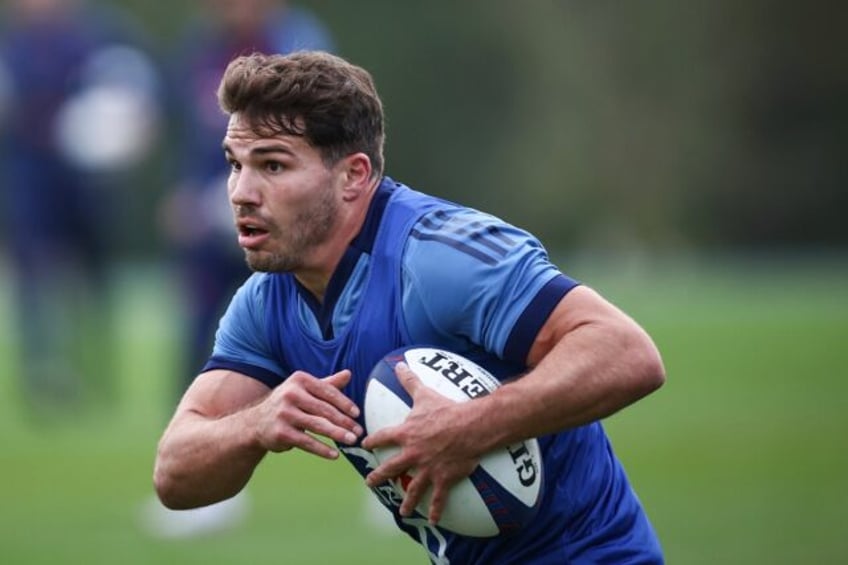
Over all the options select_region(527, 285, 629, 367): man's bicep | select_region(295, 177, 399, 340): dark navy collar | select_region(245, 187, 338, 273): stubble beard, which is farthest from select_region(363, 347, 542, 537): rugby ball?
select_region(245, 187, 338, 273): stubble beard

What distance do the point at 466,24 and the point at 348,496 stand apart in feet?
96.8

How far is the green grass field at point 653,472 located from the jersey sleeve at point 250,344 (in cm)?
346

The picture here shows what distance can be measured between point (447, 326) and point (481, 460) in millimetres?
369

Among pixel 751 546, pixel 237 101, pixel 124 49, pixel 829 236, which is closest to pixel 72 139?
pixel 124 49

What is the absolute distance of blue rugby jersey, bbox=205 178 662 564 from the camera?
463 centimetres

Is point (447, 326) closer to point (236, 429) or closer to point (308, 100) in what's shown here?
point (236, 429)

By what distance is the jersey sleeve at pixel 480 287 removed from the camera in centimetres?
461

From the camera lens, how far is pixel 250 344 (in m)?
5.15

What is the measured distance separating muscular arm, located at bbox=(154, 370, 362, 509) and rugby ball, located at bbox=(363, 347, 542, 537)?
3.7 inches

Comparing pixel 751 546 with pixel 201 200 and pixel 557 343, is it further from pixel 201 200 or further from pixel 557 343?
pixel 557 343

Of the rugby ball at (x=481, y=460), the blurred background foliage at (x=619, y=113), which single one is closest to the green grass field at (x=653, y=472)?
the rugby ball at (x=481, y=460)

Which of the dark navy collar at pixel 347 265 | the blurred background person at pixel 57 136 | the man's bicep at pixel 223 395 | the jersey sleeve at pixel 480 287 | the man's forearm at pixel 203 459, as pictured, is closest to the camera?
the jersey sleeve at pixel 480 287

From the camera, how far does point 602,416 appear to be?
15.1 feet

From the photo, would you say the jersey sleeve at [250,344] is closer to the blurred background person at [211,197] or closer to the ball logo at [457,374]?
the ball logo at [457,374]
